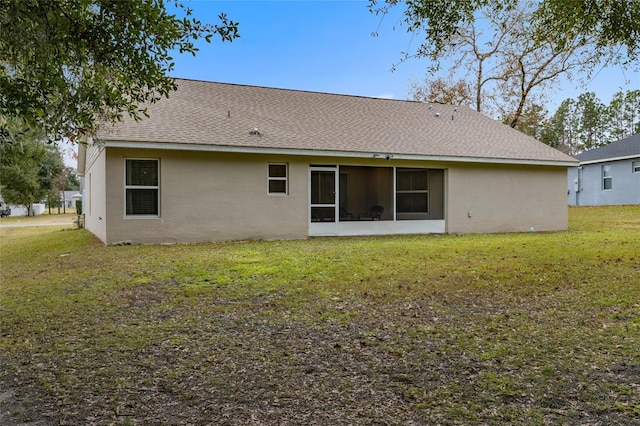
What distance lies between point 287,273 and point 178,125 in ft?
22.5

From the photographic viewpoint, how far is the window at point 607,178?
26734 mm

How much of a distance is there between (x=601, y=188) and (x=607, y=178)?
731mm

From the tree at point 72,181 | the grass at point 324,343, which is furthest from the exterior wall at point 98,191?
the tree at point 72,181

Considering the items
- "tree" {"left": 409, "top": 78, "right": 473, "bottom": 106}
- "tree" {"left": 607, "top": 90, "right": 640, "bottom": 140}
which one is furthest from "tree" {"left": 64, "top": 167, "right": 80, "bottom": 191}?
"tree" {"left": 607, "top": 90, "right": 640, "bottom": 140}

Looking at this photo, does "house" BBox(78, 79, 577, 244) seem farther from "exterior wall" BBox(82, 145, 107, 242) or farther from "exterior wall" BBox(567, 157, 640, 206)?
"exterior wall" BBox(567, 157, 640, 206)

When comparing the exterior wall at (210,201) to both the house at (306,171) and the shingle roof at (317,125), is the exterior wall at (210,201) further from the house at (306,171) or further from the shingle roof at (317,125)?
the shingle roof at (317,125)

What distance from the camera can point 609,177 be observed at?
26.8 meters

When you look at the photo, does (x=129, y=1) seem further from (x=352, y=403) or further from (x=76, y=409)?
(x=352, y=403)

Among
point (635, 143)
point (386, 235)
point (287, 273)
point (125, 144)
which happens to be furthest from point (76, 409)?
point (635, 143)

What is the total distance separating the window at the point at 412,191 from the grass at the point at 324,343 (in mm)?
6690

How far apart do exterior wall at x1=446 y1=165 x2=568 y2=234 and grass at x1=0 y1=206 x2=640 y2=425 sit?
6448 millimetres

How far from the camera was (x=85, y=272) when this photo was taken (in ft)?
26.3

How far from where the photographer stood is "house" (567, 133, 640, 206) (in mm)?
25109

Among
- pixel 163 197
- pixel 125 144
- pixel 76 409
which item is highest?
pixel 125 144
